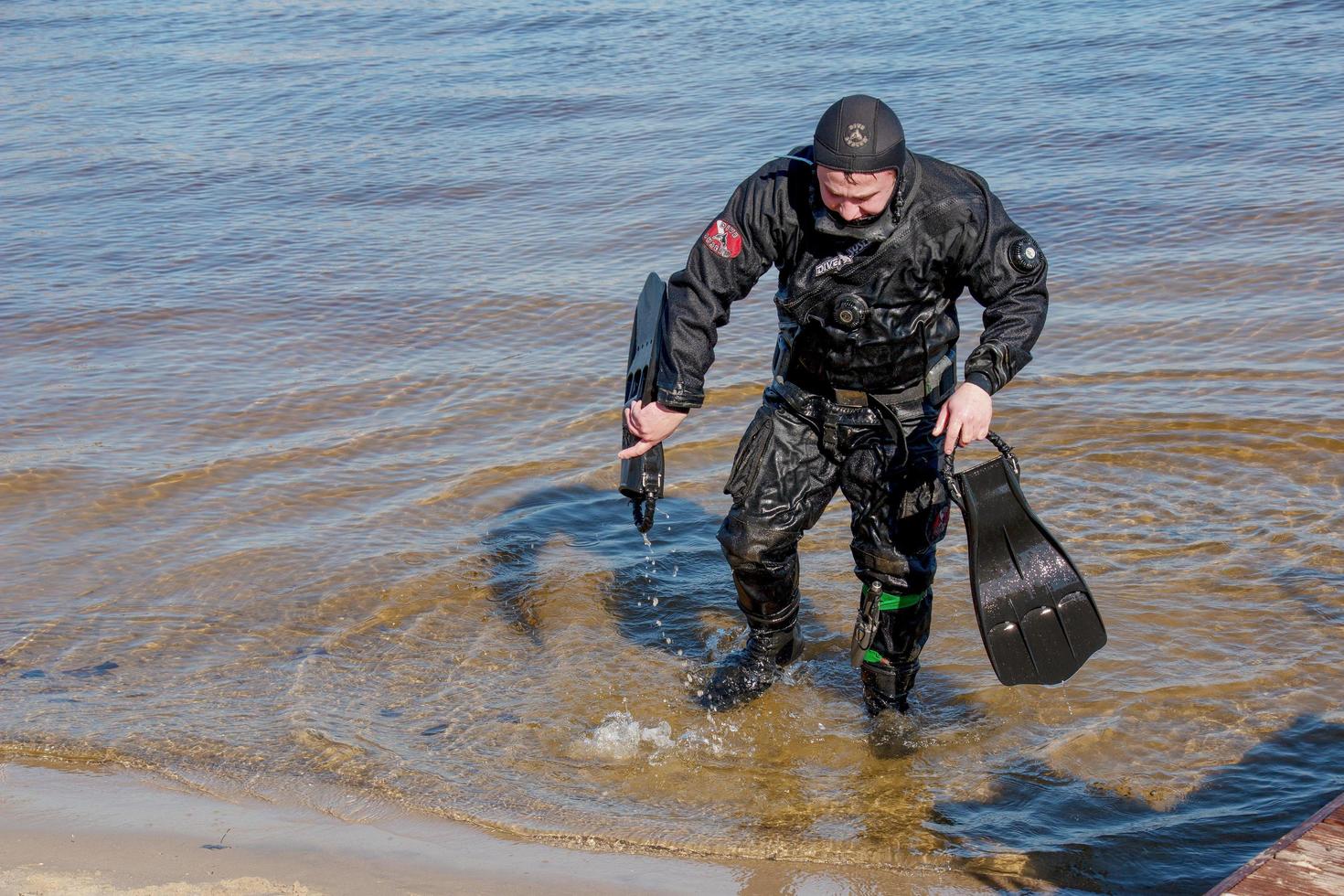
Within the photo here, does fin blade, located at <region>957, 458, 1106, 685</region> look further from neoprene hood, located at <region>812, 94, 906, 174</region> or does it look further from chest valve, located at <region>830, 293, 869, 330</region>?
neoprene hood, located at <region>812, 94, 906, 174</region>

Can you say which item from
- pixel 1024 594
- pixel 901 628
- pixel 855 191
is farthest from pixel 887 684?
pixel 855 191

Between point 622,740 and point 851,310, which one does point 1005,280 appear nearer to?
point 851,310

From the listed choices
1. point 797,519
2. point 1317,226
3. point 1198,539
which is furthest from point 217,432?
point 1317,226

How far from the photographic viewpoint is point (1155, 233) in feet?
27.5

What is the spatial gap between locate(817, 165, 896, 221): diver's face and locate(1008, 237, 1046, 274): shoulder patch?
35 cm

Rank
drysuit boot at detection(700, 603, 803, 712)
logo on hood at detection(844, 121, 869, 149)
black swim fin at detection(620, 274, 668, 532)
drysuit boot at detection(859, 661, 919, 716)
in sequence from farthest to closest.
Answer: drysuit boot at detection(700, 603, 803, 712), drysuit boot at detection(859, 661, 919, 716), black swim fin at detection(620, 274, 668, 532), logo on hood at detection(844, 121, 869, 149)

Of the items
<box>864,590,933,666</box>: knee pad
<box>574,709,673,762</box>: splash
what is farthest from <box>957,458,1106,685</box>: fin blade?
<box>574,709,673,762</box>: splash

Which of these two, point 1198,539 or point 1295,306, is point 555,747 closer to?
point 1198,539

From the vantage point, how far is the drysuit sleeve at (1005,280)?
3480mm

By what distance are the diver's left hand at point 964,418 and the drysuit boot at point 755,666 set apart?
3.60 ft

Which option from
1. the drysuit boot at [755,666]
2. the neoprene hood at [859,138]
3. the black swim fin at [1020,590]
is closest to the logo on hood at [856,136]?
the neoprene hood at [859,138]

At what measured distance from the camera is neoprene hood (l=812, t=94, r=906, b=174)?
3.32m

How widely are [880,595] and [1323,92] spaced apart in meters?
8.97

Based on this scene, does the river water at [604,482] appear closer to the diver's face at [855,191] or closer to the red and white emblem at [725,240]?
the red and white emblem at [725,240]
